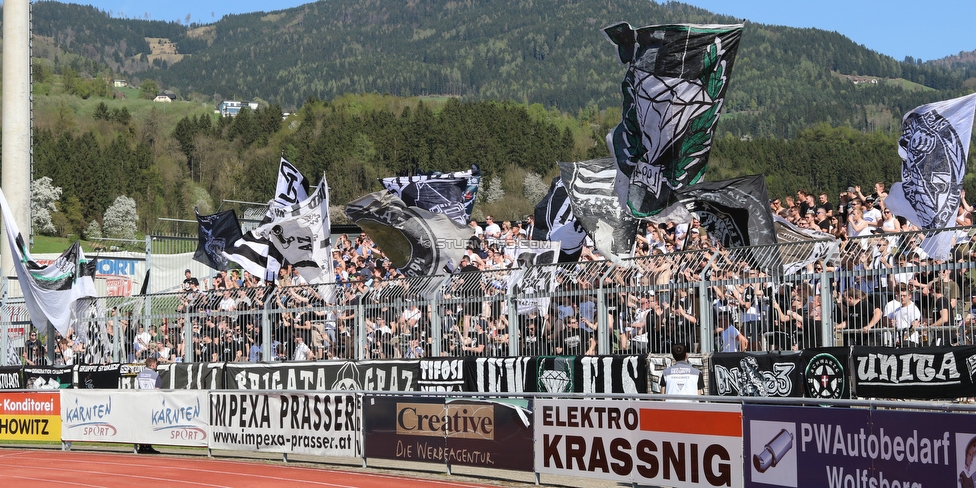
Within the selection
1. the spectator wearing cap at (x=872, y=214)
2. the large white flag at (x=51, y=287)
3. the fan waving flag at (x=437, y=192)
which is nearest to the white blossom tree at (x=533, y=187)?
the large white flag at (x=51, y=287)

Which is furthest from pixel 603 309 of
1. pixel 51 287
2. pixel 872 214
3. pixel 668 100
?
pixel 51 287

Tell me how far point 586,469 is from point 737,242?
368 cm

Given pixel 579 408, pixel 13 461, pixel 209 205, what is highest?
pixel 209 205

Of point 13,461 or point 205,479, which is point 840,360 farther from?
point 13,461

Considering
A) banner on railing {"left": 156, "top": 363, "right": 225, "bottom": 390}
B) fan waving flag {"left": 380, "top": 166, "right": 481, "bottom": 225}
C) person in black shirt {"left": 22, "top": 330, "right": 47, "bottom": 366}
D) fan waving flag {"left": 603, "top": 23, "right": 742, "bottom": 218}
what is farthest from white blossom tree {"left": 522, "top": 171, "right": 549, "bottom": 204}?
fan waving flag {"left": 603, "top": 23, "right": 742, "bottom": 218}

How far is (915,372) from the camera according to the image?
1253cm

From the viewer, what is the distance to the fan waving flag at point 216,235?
27078 mm

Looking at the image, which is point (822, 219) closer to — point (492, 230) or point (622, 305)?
point (622, 305)

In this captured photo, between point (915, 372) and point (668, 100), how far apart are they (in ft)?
13.8

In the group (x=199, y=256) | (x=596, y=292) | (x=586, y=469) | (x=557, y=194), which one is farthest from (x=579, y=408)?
(x=199, y=256)

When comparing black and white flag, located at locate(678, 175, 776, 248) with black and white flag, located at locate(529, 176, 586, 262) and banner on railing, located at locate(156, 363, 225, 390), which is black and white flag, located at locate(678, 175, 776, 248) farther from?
banner on railing, located at locate(156, 363, 225, 390)

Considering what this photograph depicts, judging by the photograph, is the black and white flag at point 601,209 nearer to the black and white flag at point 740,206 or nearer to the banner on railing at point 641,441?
the black and white flag at point 740,206

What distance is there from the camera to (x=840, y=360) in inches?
522

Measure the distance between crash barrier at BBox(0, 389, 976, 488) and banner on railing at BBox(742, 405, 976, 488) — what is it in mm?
12
